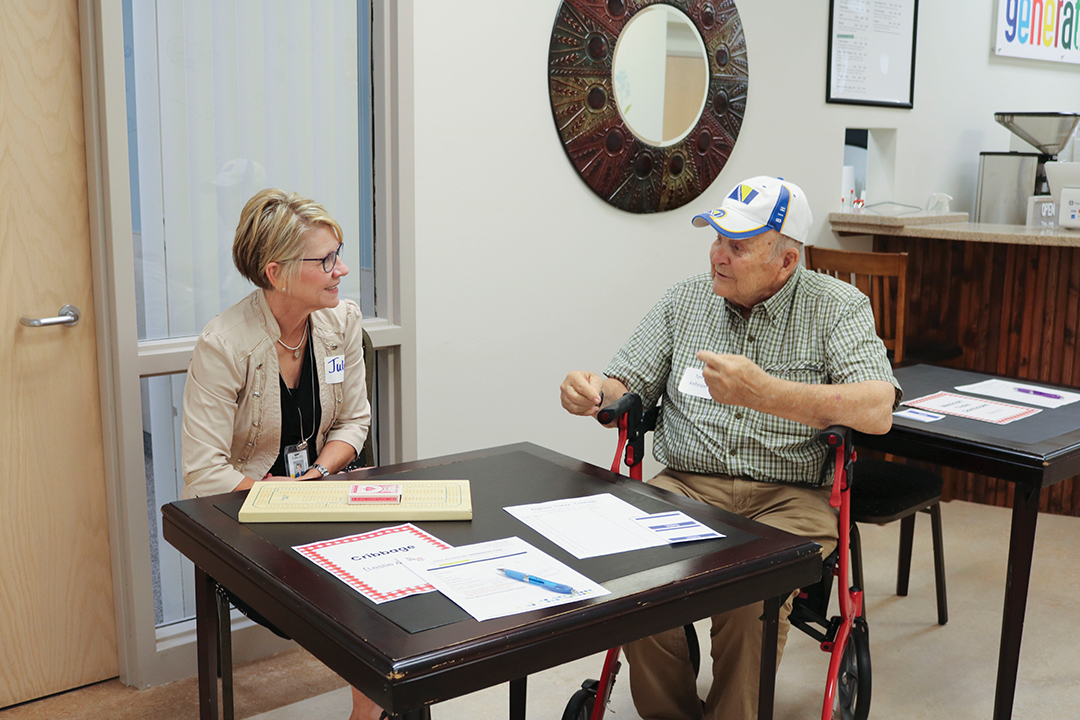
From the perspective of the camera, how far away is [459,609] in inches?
50.3

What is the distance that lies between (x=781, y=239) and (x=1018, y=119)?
3096 mm

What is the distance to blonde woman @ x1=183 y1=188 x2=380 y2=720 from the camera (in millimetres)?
2070

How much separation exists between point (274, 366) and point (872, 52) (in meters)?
3.18

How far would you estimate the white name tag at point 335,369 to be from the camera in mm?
2248

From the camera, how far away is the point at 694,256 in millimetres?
3779

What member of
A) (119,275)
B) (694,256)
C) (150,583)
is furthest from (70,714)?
(694,256)

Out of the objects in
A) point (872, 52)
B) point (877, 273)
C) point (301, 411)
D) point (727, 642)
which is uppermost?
point (872, 52)

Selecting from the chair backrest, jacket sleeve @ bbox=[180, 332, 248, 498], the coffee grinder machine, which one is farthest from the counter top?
jacket sleeve @ bbox=[180, 332, 248, 498]

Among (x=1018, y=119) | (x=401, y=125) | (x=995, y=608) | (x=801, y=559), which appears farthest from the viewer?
(x=1018, y=119)

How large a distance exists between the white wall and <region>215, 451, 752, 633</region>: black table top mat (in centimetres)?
114

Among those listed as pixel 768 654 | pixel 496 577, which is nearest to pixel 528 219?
pixel 768 654

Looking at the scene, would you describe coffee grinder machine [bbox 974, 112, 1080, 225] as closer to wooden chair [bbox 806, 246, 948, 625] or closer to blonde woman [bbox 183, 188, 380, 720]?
wooden chair [bbox 806, 246, 948, 625]

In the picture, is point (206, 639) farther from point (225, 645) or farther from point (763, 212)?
point (763, 212)

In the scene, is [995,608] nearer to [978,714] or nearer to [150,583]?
[978,714]
